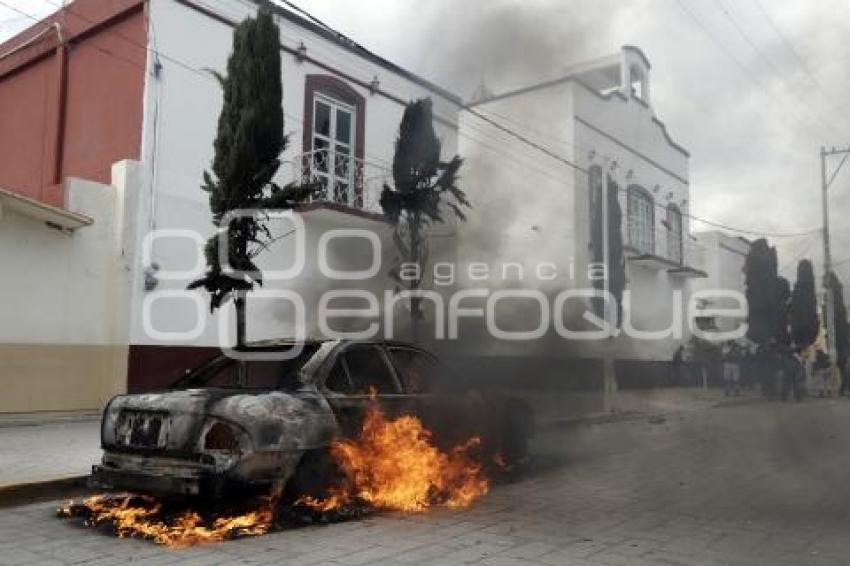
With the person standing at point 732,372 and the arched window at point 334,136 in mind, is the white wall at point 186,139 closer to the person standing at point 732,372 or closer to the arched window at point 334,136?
the arched window at point 334,136

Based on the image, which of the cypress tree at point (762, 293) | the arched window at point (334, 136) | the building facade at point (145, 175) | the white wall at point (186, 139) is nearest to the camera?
the building facade at point (145, 175)

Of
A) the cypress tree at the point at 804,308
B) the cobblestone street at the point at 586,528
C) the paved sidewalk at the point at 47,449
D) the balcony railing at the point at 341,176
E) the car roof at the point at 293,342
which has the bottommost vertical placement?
the cobblestone street at the point at 586,528

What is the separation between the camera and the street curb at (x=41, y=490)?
594 centimetres

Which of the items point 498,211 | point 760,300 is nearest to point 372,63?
point 498,211

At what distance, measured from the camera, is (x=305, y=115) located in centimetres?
1380

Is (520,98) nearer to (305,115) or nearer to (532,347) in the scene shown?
(532,347)

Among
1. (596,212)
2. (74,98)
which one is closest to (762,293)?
(596,212)

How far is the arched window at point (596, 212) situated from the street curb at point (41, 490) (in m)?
9.92

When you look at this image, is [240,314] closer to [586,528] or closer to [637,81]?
[586,528]

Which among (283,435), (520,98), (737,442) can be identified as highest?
(520,98)

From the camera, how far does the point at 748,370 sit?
2291cm

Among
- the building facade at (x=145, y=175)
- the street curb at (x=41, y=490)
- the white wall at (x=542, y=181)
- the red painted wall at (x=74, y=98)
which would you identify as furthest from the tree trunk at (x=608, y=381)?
the street curb at (x=41, y=490)

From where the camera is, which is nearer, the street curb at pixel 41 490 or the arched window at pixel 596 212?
the street curb at pixel 41 490

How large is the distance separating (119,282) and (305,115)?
4.77 metres
